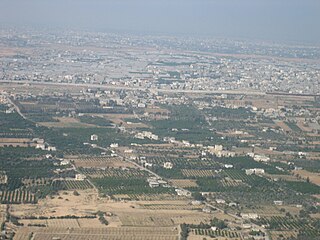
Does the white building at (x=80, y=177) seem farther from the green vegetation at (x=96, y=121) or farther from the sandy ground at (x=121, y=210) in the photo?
the green vegetation at (x=96, y=121)

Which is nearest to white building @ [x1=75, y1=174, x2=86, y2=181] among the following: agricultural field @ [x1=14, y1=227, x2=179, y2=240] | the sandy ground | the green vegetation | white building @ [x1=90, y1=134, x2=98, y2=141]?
the sandy ground

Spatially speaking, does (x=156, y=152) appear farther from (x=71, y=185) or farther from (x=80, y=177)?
(x=71, y=185)

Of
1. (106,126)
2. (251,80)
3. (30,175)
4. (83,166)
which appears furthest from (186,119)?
(251,80)

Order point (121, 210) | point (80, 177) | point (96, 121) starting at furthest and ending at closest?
1. point (96, 121)
2. point (80, 177)
3. point (121, 210)

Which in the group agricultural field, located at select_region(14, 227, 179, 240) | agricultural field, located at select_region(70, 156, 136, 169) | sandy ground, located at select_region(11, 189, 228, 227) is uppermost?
agricultural field, located at select_region(14, 227, 179, 240)

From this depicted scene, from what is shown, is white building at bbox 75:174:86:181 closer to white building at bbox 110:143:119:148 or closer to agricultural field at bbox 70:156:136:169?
agricultural field at bbox 70:156:136:169

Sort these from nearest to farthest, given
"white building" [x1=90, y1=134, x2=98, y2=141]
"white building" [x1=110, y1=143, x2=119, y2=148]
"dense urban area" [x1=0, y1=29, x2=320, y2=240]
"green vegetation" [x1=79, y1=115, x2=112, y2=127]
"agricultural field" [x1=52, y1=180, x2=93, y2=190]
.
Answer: "dense urban area" [x1=0, y1=29, x2=320, y2=240], "agricultural field" [x1=52, y1=180, x2=93, y2=190], "white building" [x1=110, y1=143, x2=119, y2=148], "white building" [x1=90, y1=134, x2=98, y2=141], "green vegetation" [x1=79, y1=115, x2=112, y2=127]

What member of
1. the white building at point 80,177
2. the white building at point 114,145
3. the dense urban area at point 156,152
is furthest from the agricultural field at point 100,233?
the white building at point 114,145

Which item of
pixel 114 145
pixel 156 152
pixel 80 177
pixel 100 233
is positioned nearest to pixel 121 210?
pixel 100 233

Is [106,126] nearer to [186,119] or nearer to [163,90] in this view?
[186,119]
